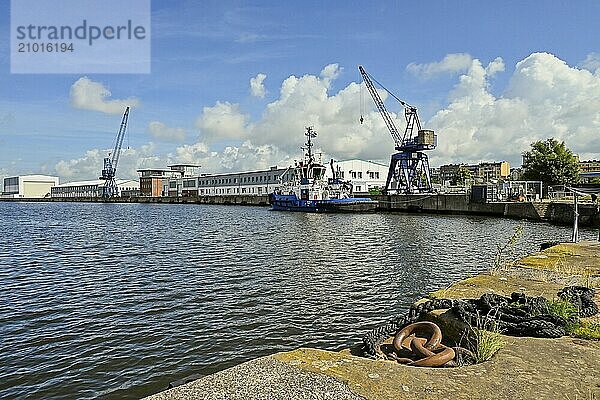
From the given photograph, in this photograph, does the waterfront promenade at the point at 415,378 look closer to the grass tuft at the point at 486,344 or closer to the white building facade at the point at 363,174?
the grass tuft at the point at 486,344

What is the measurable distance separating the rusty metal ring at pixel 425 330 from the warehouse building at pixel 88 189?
16039cm

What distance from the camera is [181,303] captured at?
490 inches

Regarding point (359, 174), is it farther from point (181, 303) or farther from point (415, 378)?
point (415, 378)

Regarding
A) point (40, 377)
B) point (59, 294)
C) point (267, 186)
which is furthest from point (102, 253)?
point (267, 186)

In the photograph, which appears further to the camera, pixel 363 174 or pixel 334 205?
pixel 363 174

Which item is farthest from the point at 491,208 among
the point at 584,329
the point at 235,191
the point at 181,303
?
the point at 235,191

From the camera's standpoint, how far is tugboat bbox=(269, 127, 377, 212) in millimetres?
61188

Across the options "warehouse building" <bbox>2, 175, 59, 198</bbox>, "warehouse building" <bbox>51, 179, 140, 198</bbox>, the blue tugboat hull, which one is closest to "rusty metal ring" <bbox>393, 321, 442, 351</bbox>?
the blue tugboat hull

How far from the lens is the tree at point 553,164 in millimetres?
62375

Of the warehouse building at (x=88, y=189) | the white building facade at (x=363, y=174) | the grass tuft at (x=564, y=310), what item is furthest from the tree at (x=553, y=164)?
the warehouse building at (x=88, y=189)

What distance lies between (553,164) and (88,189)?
152289 mm

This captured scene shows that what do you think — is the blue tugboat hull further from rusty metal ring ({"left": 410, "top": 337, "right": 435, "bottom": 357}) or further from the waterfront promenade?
the waterfront promenade

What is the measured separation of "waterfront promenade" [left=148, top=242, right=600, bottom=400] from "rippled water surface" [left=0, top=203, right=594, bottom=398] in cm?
326

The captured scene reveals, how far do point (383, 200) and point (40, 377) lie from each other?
58522 mm
